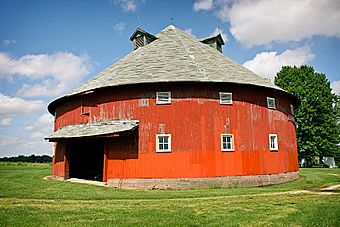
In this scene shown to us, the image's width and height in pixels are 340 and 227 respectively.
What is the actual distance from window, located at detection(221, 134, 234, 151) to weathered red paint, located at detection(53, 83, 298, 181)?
230mm

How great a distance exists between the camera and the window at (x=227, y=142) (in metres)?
17.8

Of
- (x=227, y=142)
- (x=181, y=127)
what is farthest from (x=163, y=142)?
(x=227, y=142)

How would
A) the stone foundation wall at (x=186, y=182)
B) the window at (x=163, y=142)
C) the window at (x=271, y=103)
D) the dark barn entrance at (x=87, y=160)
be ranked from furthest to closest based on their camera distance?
the dark barn entrance at (x=87, y=160), the window at (x=271, y=103), the window at (x=163, y=142), the stone foundation wall at (x=186, y=182)

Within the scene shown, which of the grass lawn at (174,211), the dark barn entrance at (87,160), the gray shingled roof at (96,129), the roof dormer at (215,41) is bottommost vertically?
the grass lawn at (174,211)

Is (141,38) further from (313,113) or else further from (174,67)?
(313,113)

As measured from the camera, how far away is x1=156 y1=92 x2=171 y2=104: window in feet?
58.7

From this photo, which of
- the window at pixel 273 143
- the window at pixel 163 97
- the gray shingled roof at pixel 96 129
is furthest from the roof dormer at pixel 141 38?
the window at pixel 273 143

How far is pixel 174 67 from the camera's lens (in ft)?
63.3

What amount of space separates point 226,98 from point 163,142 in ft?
14.6

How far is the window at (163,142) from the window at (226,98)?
12.3ft

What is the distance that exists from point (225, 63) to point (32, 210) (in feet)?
52.8

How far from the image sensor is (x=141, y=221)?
830 centimetres

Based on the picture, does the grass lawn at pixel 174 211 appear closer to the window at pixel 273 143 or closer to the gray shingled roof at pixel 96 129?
the gray shingled roof at pixel 96 129

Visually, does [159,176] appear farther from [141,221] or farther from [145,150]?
[141,221]
